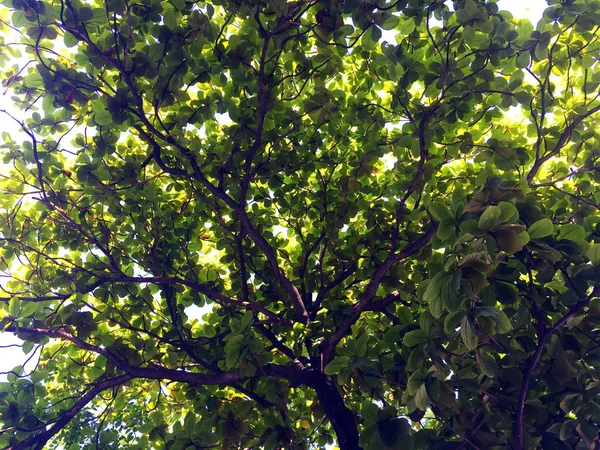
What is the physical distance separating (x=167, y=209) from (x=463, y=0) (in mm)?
3384

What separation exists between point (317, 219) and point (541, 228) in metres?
3.16

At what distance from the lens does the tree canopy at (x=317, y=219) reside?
10.0ft

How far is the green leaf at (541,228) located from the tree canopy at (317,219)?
0.01m

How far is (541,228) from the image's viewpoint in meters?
2.61

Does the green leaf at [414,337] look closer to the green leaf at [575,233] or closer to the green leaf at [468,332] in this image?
the green leaf at [468,332]

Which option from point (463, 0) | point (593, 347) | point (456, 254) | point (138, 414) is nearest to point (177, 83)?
point (463, 0)

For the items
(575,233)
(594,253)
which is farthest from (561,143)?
(594,253)

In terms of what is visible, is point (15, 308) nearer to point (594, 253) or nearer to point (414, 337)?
point (414, 337)

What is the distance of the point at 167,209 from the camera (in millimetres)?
4984

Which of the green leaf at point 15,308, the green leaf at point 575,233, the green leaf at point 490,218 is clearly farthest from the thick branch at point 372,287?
the green leaf at point 15,308

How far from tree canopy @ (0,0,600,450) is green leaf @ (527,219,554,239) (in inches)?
0.4

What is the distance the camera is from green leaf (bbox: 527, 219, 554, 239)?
259cm

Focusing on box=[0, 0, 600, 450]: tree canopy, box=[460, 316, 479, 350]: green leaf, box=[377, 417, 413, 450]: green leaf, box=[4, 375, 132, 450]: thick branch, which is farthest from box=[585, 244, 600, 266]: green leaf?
box=[4, 375, 132, 450]: thick branch

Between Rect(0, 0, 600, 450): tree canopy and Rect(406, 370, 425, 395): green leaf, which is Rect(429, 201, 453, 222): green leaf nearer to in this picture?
Rect(0, 0, 600, 450): tree canopy
